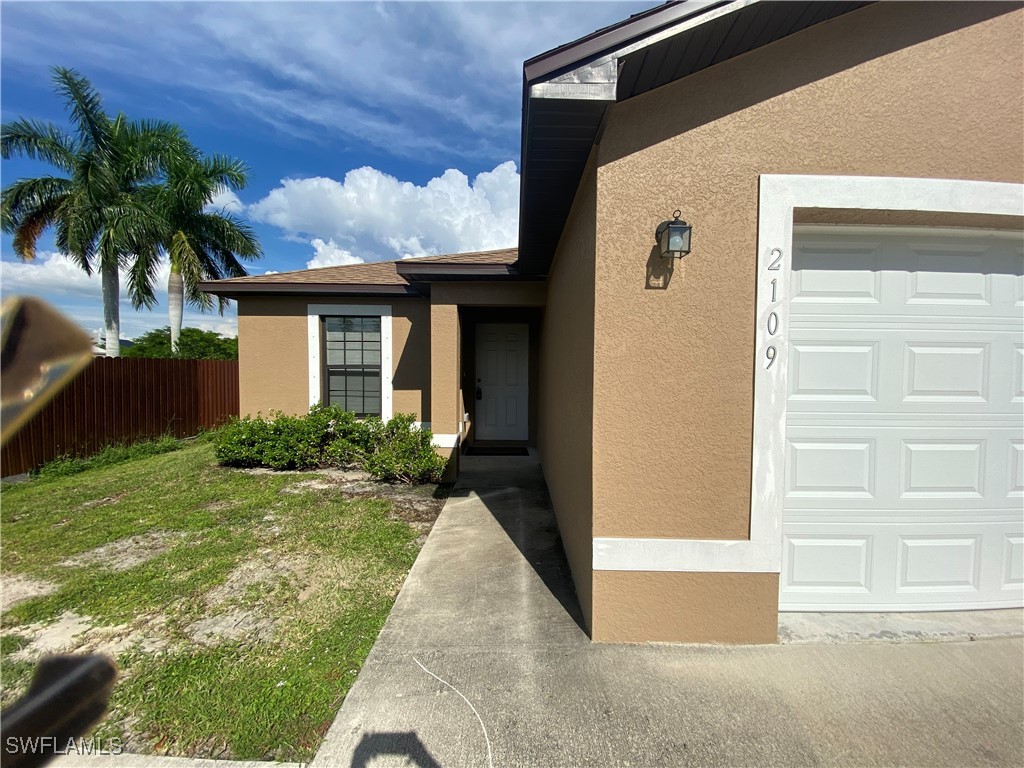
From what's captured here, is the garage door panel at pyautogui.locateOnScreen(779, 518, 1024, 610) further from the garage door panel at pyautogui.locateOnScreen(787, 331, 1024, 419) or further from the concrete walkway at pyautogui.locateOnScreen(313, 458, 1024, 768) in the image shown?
the garage door panel at pyautogui.locateOnScreen(787, 331, 1024, 419)

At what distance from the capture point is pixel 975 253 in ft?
9.24

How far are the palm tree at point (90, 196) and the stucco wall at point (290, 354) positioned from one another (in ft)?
27.2

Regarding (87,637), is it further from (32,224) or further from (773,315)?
(32,224)

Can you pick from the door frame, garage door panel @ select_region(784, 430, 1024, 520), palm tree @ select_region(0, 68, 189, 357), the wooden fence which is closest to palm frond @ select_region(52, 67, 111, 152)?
palm tree @ select_region(0, 68, 189, 357)

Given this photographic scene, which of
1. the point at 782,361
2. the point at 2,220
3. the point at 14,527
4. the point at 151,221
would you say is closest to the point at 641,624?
the point at 782,361

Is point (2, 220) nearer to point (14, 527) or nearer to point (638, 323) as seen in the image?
point (14, 527)

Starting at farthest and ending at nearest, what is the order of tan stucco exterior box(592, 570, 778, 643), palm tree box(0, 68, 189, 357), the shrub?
1. palm tree box(0, 68, 189, 357)
2. the shrub
3. tan stucco exterior box(592, 570, 778, 643)

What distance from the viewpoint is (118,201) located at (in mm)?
13242

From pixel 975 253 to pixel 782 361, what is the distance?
5.49 ft

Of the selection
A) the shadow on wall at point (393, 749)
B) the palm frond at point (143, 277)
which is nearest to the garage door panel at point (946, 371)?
the shadow on wall at point (393, 749)

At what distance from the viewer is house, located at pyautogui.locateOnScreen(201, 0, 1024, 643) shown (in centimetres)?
250

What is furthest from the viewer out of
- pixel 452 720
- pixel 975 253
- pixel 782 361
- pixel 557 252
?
pixel 557 252

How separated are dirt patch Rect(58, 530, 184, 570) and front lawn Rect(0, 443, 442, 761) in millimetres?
20

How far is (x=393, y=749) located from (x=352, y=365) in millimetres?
6767
